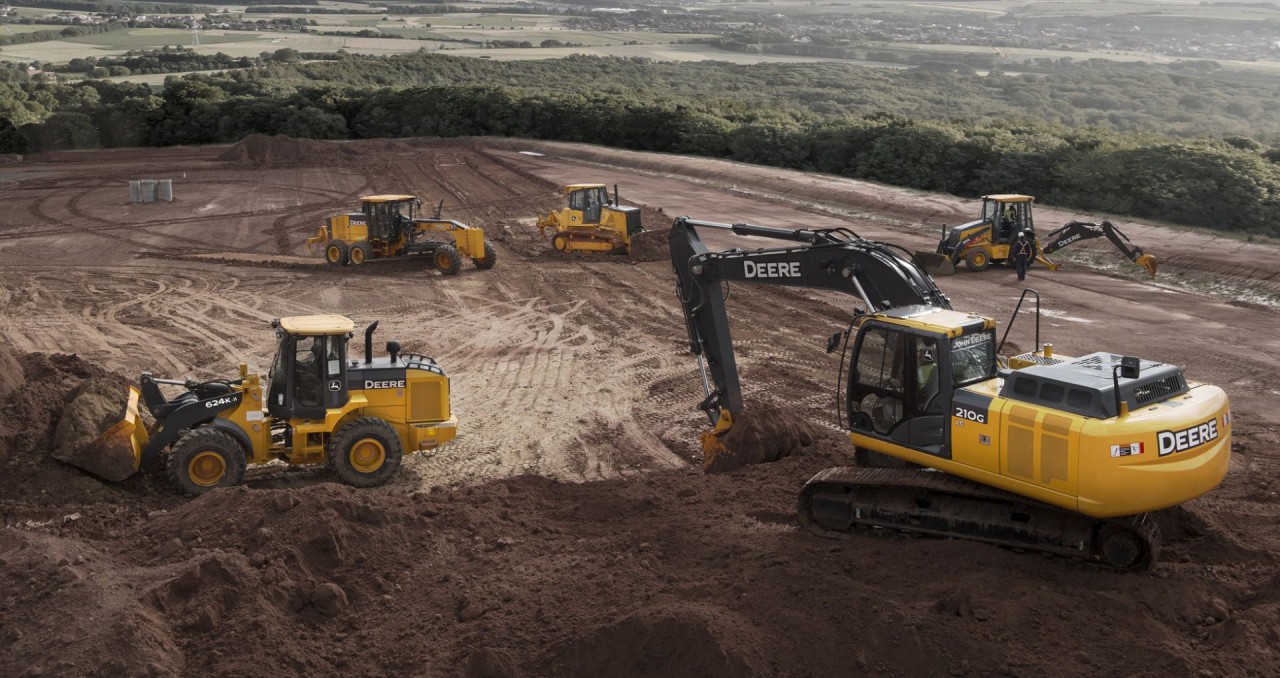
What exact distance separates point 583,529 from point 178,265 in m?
20.9

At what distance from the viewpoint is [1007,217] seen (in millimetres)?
29516

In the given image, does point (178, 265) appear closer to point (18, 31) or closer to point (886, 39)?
point (18, 31)

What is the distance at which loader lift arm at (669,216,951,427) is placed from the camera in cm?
1217

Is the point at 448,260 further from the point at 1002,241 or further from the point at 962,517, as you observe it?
the point at 962,517

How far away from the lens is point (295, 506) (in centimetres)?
1150

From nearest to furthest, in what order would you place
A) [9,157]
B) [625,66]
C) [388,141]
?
[9,157] < [388,141] < [625,66]

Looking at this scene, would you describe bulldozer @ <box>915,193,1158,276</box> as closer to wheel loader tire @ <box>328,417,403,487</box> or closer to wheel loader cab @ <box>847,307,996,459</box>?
wheel loader cab @ <box>847,307,996,459</box>

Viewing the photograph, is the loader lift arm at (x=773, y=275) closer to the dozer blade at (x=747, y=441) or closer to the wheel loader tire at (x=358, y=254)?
the dozer blade at (x=747, y=441)

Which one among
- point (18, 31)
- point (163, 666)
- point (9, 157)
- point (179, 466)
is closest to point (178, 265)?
point (179, 466)

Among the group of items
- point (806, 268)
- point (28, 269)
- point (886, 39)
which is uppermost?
point (886, 39)

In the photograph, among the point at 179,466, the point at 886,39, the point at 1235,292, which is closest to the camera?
the point at 179,466

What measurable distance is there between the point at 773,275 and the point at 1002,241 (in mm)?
18275

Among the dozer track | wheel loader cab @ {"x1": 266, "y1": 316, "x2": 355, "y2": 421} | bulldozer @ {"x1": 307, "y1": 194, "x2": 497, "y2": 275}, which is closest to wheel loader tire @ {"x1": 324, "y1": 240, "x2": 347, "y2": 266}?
bulldozer @ {"x1": 307, "y1": 194, "x2": 497, "y2": 275}

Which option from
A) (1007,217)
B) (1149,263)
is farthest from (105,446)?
(1149,263)
